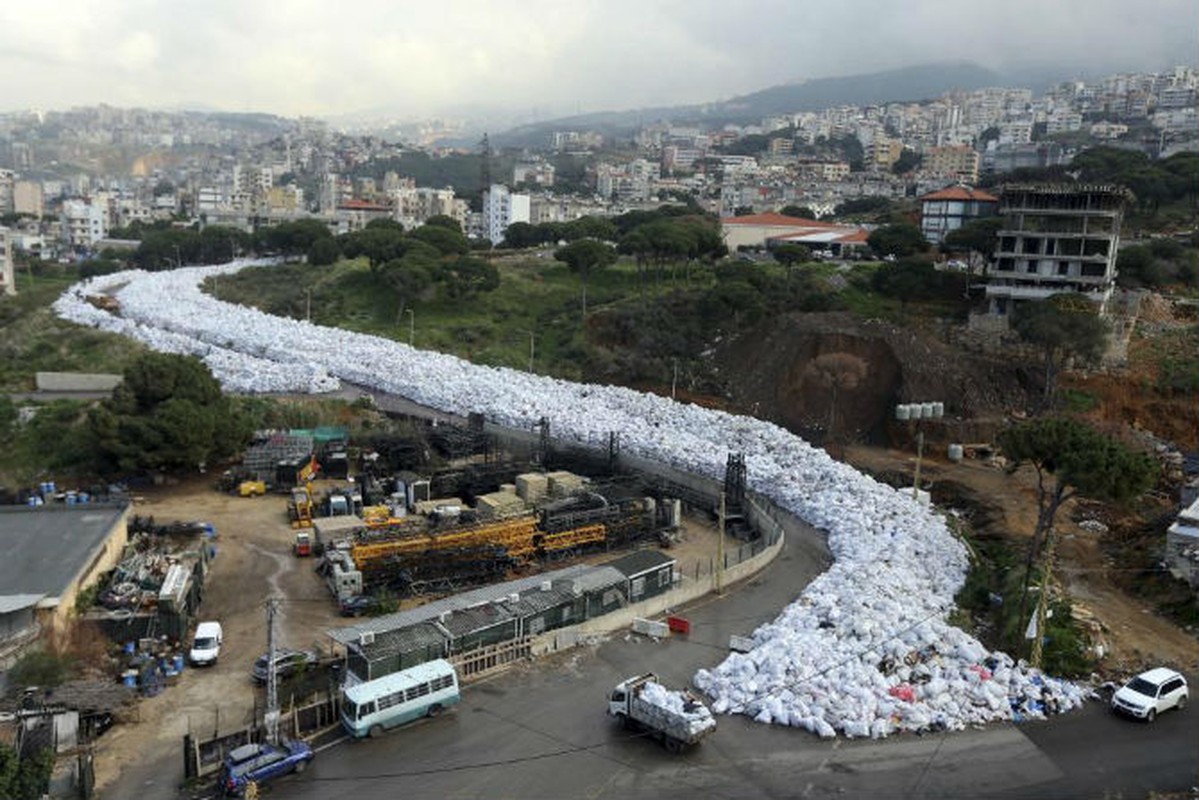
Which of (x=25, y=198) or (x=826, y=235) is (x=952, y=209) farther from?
(x=25, y=198)

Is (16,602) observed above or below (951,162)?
below

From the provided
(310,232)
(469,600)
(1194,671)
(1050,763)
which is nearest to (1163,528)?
(1194,671)

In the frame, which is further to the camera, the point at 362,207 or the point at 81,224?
the point at 81,224

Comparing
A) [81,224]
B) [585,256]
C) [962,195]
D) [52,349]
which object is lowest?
[52,349]

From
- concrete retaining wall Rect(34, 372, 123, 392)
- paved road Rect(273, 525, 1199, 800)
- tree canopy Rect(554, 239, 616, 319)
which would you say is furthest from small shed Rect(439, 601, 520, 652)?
tree canopy Rect(554, 239, 616, 319)

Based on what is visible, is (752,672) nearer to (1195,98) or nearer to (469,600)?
(469,600)

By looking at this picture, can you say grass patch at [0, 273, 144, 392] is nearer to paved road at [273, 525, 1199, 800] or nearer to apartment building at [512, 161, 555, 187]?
paved road at [273, 525, 1199, 800]

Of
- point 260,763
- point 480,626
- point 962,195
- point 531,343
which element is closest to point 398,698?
point 260,763
